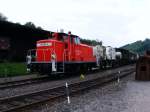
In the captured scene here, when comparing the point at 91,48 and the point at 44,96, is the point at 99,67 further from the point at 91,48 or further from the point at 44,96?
the point at 44,96

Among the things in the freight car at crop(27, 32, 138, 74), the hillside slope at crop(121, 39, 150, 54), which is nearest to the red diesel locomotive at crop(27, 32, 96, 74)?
the freight car at crop(27, 32, 138, 74)

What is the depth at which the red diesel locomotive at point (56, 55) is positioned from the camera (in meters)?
21.1

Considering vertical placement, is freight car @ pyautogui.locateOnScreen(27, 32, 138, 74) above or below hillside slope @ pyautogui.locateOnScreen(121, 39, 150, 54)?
below

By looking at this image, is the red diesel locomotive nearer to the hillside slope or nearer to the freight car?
the freight car

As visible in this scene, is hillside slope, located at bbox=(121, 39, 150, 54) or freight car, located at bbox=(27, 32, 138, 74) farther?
hillside slope, located at bbox=(121, 39, 150, 54)

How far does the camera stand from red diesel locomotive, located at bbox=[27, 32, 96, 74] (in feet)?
69.1

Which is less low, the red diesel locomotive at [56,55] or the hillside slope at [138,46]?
the hillside slope at [138,46]

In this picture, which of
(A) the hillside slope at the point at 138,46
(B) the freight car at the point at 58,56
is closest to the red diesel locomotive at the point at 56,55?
(B) the freight car at the point at 58,56

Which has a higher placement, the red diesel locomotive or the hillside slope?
the hillside slope

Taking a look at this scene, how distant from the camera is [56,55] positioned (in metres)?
21.4

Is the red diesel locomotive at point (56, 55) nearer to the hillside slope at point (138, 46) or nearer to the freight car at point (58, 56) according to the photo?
the freight car at point (58, 56)

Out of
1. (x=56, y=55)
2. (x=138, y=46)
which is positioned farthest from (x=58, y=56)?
(x=138, y=46)

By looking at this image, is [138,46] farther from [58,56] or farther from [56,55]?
[56,55]

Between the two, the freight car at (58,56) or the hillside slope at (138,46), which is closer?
the freight car at (58,56)
